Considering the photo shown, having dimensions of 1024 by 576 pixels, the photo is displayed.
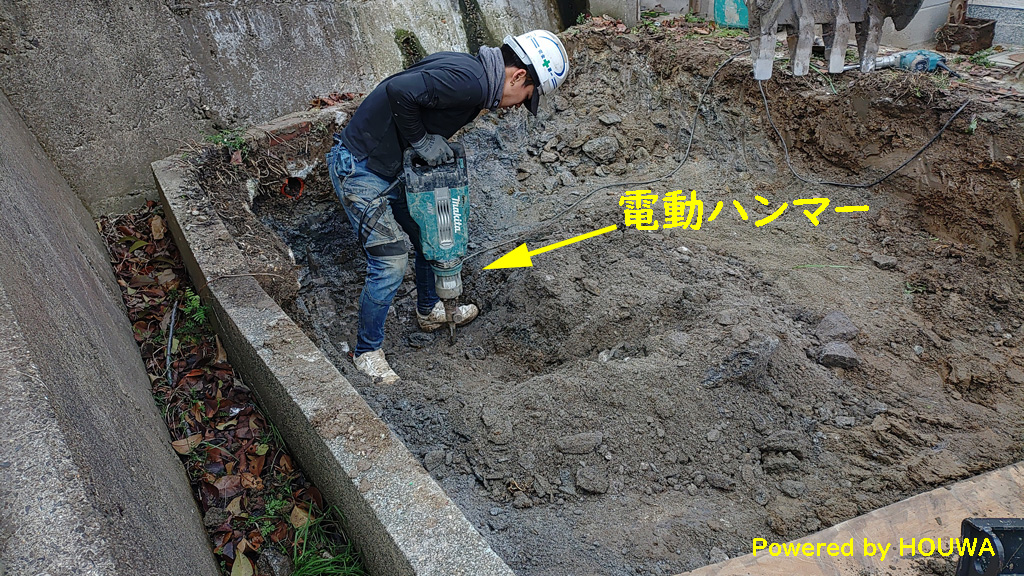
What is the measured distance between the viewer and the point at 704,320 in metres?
3.05

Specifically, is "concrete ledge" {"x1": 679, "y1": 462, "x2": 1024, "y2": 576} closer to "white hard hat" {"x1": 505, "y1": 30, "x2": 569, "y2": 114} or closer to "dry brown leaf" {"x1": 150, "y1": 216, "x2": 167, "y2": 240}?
"white hard hat" {"x1": 505, "y1": 30, "x2": 569, "y2": 114}

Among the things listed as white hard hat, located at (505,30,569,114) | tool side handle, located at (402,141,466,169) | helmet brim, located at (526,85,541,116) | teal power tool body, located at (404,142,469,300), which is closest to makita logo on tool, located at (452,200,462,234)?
teal power tool body, located at (404,142,469,300)

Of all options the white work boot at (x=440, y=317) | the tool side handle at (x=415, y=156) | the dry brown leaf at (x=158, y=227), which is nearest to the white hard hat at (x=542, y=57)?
the tool side handle at (x=415, y=156)

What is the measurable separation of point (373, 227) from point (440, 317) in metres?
0.94

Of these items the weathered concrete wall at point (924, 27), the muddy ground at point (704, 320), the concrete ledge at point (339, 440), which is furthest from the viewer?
the weathered concrete wall at point (924, 27)

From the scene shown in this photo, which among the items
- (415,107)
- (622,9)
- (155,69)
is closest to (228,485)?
(415,107)

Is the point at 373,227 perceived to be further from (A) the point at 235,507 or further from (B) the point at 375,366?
(A) the point at 235,507

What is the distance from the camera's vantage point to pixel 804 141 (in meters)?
4.67

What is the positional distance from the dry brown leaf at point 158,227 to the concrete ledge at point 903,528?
3.74 m

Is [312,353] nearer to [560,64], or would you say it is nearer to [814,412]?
[560,64]

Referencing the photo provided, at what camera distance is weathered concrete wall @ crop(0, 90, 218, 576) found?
3.84 ft

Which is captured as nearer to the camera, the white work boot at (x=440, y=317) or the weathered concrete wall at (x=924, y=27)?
the white work boot at (x=440, y=317)

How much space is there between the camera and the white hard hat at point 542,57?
2.96 meters

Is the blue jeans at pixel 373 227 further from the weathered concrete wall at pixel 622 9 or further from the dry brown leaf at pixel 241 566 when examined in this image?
the weathered concrete wall at pixel 622 9
